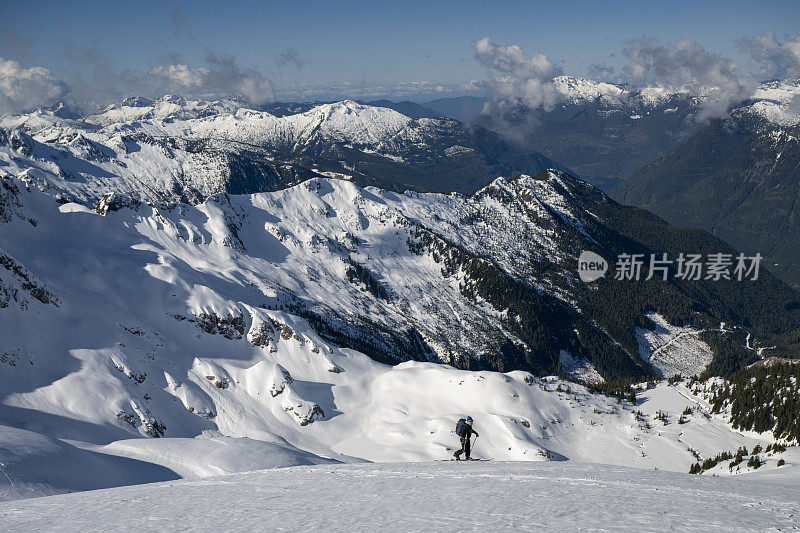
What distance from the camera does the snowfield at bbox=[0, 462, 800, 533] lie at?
16.6 meters

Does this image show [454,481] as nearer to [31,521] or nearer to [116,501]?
[116,501]

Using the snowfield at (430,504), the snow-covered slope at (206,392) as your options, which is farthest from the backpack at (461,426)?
the snow-covered slope at (206,392)

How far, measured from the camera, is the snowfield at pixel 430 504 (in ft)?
54.5

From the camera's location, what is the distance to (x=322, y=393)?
101 metres

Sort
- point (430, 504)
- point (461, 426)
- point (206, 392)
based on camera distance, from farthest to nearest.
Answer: point (206, 392)
point (461, 426)
point (430, 504)

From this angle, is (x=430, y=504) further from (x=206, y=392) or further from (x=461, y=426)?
(x=206, y=392)

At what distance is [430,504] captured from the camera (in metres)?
19.4

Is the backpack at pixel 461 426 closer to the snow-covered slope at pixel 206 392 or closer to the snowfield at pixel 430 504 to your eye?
the snowfield at pixel 430 504

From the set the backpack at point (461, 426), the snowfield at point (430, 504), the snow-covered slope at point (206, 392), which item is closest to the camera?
the snowfield at point (430, 504)

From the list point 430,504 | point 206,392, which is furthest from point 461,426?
point 206,392

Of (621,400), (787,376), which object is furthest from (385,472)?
(787,376)

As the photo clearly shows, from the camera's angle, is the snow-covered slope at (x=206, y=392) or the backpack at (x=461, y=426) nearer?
the backpack at (x=461, y=426)

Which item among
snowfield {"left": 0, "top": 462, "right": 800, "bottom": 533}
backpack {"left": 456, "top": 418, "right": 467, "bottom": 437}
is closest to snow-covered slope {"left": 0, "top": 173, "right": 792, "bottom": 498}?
backpack {"left": 456, "top": 418, "right": 467, "bottom": 437}

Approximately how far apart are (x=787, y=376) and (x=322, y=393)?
287 ft
